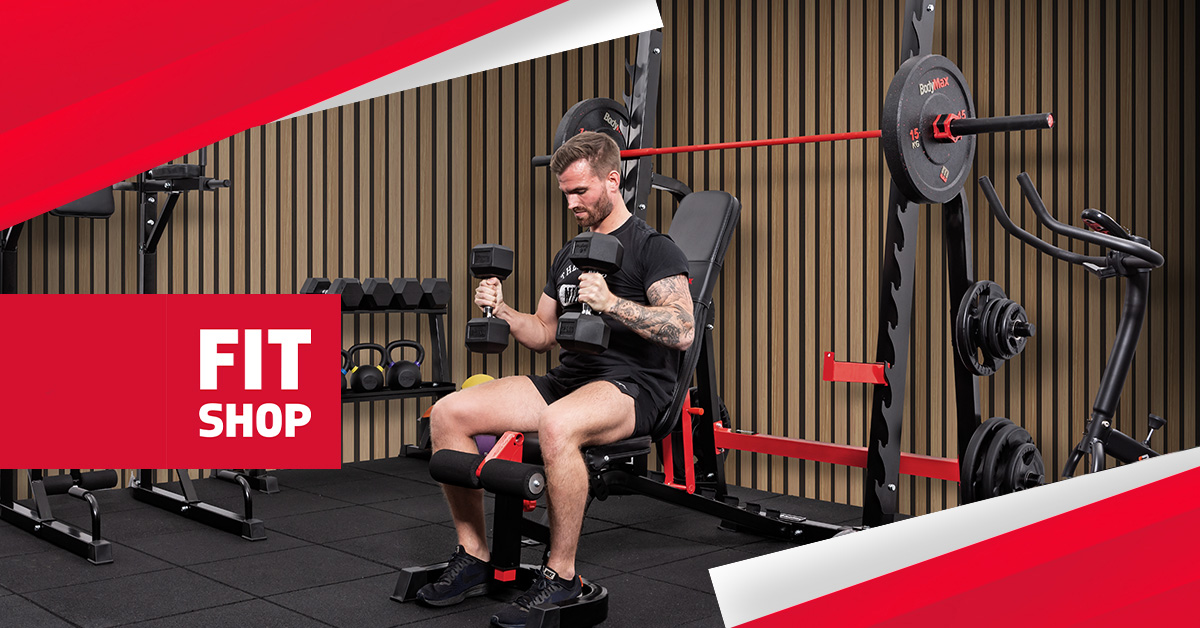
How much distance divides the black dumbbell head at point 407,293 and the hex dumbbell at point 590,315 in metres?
2.16

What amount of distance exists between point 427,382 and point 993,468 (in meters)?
2.62

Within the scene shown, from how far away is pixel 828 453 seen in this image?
3186 millimetres

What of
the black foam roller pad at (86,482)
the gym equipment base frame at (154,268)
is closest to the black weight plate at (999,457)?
the gym equipment base frame at (154,268)

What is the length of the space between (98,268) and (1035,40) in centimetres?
363

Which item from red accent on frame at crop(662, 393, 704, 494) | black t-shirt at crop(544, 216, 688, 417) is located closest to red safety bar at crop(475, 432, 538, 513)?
black t-shirt at crop(544, 216, 688, 417)

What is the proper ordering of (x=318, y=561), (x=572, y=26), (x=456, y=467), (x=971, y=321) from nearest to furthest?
(x=572, y=26)
(x=456, y=467)
(x=971, y=321)
(x=318, y=561)

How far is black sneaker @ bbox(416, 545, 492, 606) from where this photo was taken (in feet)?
7.92

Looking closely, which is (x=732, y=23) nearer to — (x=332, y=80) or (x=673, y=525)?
(x=673, y=525)

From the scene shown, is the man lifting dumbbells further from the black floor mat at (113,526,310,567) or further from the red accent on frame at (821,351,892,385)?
the black floor mat at (113,526,310,567)

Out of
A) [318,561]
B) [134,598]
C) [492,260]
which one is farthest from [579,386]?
[134,598]

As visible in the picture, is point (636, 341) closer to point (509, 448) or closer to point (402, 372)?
point (509, 448)

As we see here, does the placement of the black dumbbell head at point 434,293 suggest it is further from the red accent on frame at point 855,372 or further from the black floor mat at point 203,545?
the red accent on frame at point 855,372

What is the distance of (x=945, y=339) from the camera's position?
3332 millimetres

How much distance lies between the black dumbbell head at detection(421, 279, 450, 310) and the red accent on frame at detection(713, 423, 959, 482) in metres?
1.54
